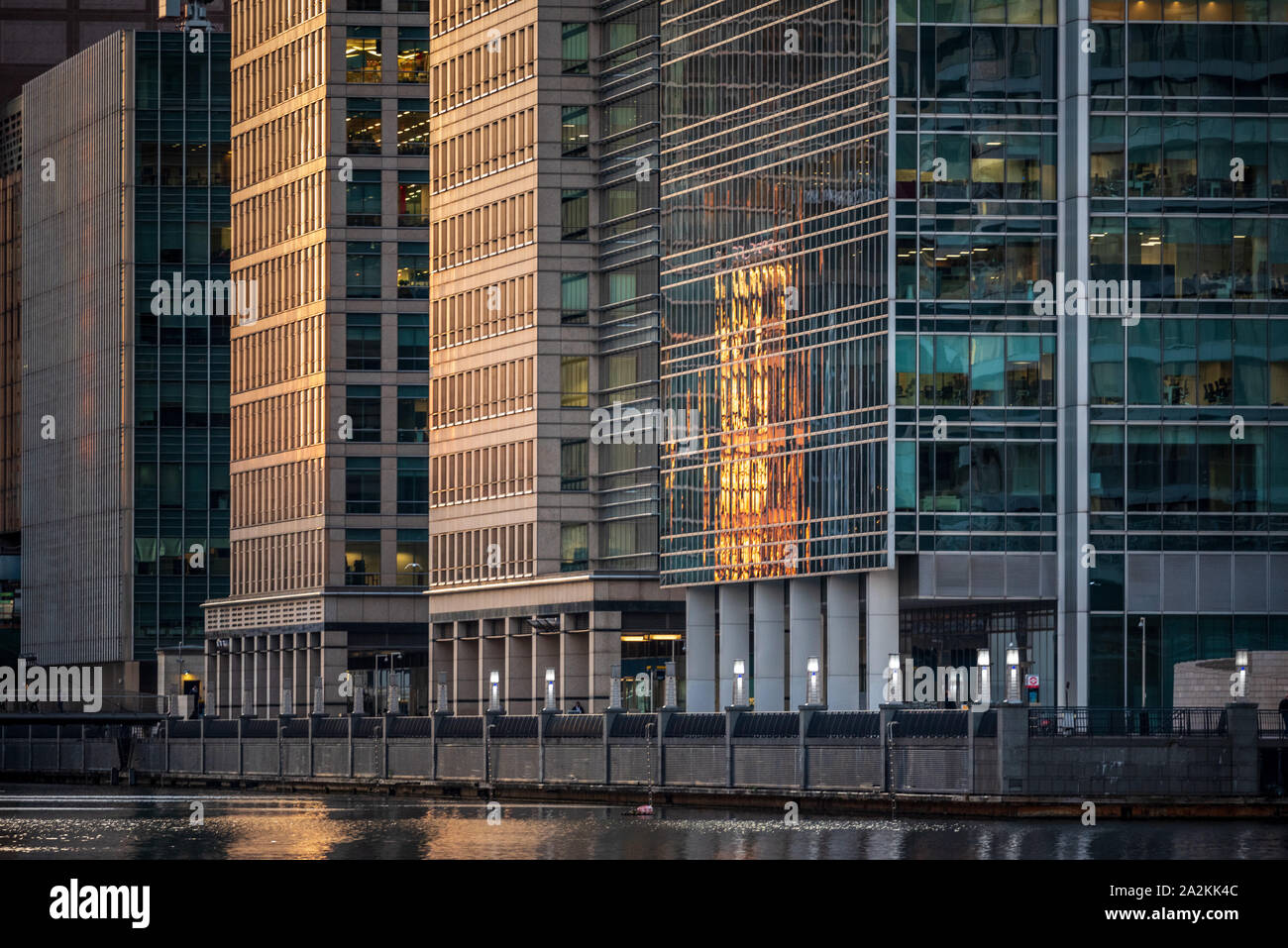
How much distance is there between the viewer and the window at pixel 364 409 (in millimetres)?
191000

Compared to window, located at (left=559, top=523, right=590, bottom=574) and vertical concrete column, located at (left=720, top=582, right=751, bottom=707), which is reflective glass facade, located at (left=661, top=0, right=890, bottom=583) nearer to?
vertical concrete column, located at (left=720, top=582, right=751, bottom=707)

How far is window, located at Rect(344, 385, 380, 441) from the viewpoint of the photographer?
627ft

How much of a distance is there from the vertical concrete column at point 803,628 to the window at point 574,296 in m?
30.8

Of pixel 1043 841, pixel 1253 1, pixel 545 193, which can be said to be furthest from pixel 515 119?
pixel 1043 841

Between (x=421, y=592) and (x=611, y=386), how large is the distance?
26967mm

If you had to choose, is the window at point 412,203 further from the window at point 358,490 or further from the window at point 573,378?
the window at point 573,378

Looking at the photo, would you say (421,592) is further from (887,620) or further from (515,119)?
(887,620)

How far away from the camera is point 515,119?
555 ft

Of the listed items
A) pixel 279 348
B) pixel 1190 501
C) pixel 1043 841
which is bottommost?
pixel 1043 841

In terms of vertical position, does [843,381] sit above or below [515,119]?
below

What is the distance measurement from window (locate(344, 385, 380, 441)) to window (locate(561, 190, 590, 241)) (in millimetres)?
27196

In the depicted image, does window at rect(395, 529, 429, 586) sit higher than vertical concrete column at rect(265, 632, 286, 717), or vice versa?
window at rect(395, 529, 429, 586)

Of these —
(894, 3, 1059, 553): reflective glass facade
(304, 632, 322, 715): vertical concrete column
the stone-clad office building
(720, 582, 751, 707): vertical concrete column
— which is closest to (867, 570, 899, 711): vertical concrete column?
(894, 3, 1059, 553): reflective glass facade

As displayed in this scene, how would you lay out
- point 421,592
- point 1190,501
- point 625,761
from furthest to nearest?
point 421,592, point 1190,501, point 625,761
